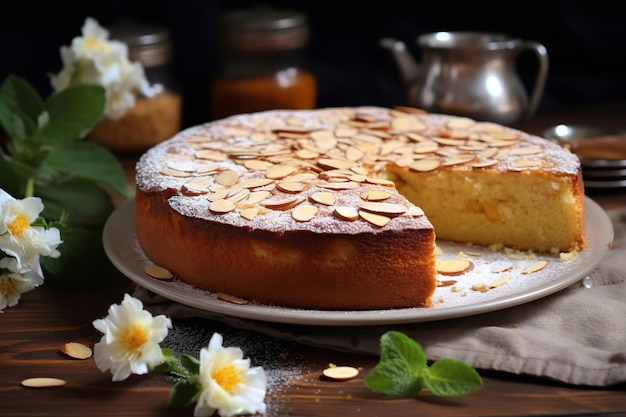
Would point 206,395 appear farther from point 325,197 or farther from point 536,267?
point 536,267

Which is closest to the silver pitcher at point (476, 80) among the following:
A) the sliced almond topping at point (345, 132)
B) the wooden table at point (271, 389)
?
the sliced almond topping at point (345, 132)

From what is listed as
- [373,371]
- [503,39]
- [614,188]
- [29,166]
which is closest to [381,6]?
[503,39]

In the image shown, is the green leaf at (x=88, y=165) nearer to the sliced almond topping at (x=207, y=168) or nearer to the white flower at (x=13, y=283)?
the sliced almond topping at (x=207, y=168)

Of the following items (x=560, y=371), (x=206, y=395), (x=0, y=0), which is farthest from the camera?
(x=0, y=0)

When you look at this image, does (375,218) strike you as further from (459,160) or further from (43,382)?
(43,382)

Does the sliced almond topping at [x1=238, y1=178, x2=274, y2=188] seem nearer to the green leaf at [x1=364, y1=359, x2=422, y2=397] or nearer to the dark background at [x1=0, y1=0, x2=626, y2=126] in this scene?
the green leaf at [x1=364, y1=359, x2=422, y2=397]

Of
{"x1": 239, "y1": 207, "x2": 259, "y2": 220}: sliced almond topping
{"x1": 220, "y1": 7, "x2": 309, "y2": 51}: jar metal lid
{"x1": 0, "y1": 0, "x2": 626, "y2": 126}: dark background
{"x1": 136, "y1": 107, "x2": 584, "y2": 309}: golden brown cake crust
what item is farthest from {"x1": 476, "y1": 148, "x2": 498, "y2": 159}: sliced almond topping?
{"x1": 0, "y1": 0, "x2": 626, "y2": 126}: dark background

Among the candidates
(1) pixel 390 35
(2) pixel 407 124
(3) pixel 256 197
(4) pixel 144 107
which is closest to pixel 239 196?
(3) pixel 256 197
